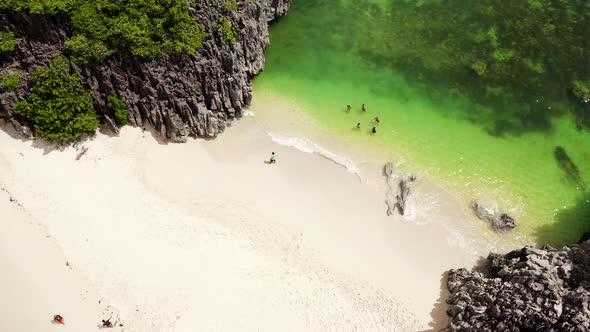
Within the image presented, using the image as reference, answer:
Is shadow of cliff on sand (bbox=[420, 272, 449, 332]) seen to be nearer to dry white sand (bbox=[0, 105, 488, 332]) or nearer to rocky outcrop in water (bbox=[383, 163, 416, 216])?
dry white sand (bbox=[0, 105, 488, 332])

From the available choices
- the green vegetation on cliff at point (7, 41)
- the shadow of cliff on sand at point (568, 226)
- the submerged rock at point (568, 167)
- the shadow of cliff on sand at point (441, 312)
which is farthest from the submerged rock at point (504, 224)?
the green vegetation on cliff at point (7, 41)

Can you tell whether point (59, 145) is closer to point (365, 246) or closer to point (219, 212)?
point (219, 212)

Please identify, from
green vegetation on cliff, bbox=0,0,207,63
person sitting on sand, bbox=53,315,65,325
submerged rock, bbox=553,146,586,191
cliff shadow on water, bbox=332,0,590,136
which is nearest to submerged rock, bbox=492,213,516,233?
submerged rock, bbox=553,146,586,191

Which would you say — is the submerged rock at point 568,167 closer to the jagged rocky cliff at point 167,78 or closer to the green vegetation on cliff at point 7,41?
the jagged rocky cliff at point 167,78

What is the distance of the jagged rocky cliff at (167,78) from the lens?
113 ft

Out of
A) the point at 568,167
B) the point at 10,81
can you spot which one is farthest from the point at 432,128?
the point at 10,81

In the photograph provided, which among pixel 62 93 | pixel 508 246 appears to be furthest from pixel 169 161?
pixel 508 246

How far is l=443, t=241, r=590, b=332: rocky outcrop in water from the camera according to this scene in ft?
86.1

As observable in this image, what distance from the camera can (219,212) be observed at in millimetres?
33688

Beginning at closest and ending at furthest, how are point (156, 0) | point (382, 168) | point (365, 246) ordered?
point (365, 246) < point (156, 0) < point (382, 168)

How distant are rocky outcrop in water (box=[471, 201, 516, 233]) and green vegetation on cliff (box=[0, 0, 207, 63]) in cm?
2845

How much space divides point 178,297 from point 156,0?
24.6m

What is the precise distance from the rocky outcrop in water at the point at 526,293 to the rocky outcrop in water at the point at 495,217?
3.79 meters

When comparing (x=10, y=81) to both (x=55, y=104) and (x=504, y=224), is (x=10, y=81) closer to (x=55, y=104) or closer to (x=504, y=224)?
(x=55, y=104)
